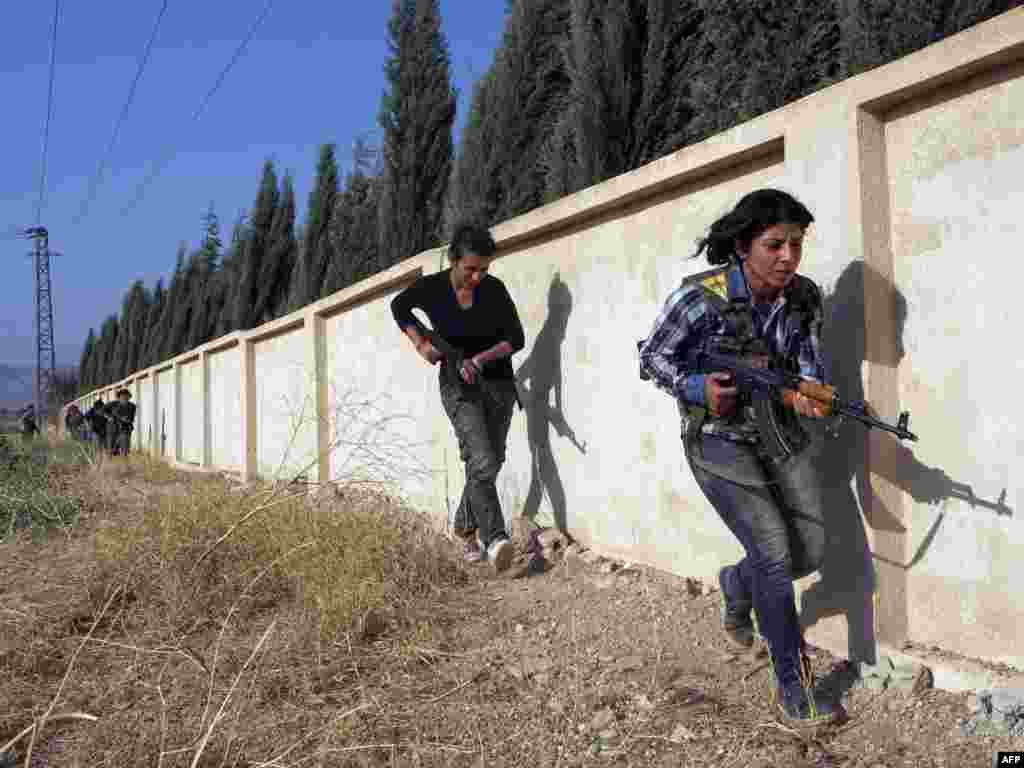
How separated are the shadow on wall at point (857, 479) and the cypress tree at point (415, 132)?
9170mm

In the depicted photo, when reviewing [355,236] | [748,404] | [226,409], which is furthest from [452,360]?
[355,236]

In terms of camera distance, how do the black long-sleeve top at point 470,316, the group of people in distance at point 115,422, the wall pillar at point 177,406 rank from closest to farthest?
the black long-sleeve top at point 470,316 → the group of people in distance at point 115,422 → the wall pillar at point 177,406

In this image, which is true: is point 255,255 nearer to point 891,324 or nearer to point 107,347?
point 891,324

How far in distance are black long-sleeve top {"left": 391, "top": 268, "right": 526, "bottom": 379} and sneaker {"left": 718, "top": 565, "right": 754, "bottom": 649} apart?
1.91 meters

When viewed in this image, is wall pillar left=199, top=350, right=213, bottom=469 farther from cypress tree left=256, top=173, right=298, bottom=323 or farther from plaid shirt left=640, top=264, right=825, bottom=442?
plaid shirt left=640, top=264, right=825, bottom=442

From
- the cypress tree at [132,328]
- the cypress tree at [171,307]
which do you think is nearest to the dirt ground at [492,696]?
the cypress tree at [171,307]

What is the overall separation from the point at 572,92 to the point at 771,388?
5.24 m

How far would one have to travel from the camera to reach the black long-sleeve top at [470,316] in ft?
14.6

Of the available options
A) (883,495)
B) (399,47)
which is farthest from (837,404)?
(399,47)

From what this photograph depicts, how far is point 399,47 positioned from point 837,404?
35.9 ft

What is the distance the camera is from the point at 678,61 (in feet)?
22.5

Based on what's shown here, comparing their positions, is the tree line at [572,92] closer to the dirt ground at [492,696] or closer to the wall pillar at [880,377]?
the wall pillar at [880,377]

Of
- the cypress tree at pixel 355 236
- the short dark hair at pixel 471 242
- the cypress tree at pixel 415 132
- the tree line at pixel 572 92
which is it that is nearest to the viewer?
the short dark hair at pixel 471 242

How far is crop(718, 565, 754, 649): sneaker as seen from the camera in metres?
2.84
